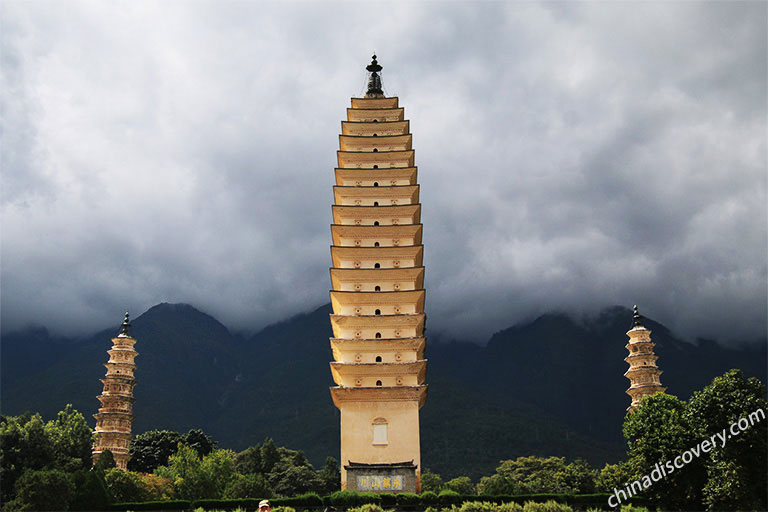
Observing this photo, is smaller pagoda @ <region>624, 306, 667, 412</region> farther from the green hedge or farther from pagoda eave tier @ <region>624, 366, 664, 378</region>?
the green hedge

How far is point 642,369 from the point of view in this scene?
133ft

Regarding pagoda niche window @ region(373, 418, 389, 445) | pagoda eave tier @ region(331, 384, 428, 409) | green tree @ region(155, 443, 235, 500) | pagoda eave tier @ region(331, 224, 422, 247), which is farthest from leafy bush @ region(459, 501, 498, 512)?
green tree @ region(155, 443, 235, 500)

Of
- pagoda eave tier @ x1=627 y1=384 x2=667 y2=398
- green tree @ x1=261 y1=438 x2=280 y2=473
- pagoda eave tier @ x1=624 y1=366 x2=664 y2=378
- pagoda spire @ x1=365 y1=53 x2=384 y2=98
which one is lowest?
green tree @ x1=261 y1=438 x2=280 y2=473

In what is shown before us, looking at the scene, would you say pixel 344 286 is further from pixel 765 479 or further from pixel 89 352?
pixel 89 352

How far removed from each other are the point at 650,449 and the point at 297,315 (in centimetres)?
11706

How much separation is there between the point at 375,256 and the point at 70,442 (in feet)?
61.1

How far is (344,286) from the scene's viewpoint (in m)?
35.5

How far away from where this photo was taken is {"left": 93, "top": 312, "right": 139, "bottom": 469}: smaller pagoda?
132ft

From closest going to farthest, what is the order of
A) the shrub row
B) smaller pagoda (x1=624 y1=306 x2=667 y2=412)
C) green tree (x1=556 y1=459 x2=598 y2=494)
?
the shrub row → smaller pagoda (x1=624 y1=306 x2=667 y2=412) → green tree (x1=556 y1=459 x2=598 y2=494)

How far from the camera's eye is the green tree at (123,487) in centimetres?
3019

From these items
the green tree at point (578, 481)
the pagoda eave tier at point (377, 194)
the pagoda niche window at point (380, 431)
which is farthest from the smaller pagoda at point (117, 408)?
the green tree at point (578, 481)

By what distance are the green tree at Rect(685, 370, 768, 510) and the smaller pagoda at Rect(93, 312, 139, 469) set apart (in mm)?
32437

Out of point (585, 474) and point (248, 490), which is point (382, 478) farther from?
point (585, 474)

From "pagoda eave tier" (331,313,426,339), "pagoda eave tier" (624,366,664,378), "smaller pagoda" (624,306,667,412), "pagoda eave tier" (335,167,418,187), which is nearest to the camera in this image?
"pagoda eave tier" (331,313,426,339)
